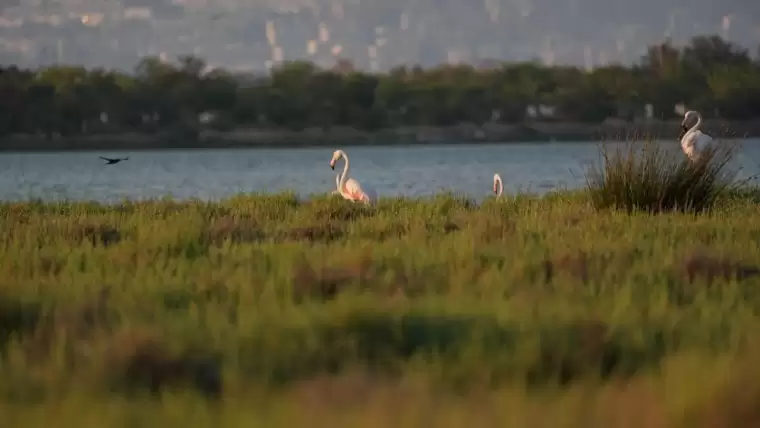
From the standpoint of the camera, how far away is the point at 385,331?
504cm

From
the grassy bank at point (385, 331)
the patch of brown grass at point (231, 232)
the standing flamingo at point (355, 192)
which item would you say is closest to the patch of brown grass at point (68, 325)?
the grassy bank at point (385, 331)

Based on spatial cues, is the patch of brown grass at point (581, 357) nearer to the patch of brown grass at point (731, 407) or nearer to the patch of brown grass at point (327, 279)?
the patch of brown grass at point (731, 407)

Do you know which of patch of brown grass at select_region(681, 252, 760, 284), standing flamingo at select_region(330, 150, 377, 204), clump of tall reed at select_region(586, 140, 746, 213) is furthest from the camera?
standing flamingo at select_region(330, 150, 377, 204)

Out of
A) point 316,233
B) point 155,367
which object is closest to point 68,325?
point 155,367

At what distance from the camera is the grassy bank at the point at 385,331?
12.2 feet

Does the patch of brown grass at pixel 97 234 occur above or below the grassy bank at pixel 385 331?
below

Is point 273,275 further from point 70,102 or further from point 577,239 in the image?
point 70,102

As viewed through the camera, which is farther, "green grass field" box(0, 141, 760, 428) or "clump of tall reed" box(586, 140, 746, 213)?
"clump of tall reed" box(586, 140, 746, 213)

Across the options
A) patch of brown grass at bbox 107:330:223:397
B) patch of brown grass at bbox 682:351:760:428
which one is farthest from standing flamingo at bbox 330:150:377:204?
patch of brown grass at bbox 682:351:760:428

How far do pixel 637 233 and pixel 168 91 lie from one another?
6845 centimetres

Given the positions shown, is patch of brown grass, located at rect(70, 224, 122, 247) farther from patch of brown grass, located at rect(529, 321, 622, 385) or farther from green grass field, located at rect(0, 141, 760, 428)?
patch of brown grass, located at rect(529, 321, 622, 385)

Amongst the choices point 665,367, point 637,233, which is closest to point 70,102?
point 637,233

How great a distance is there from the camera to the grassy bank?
3717mm

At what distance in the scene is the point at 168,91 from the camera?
247ft
